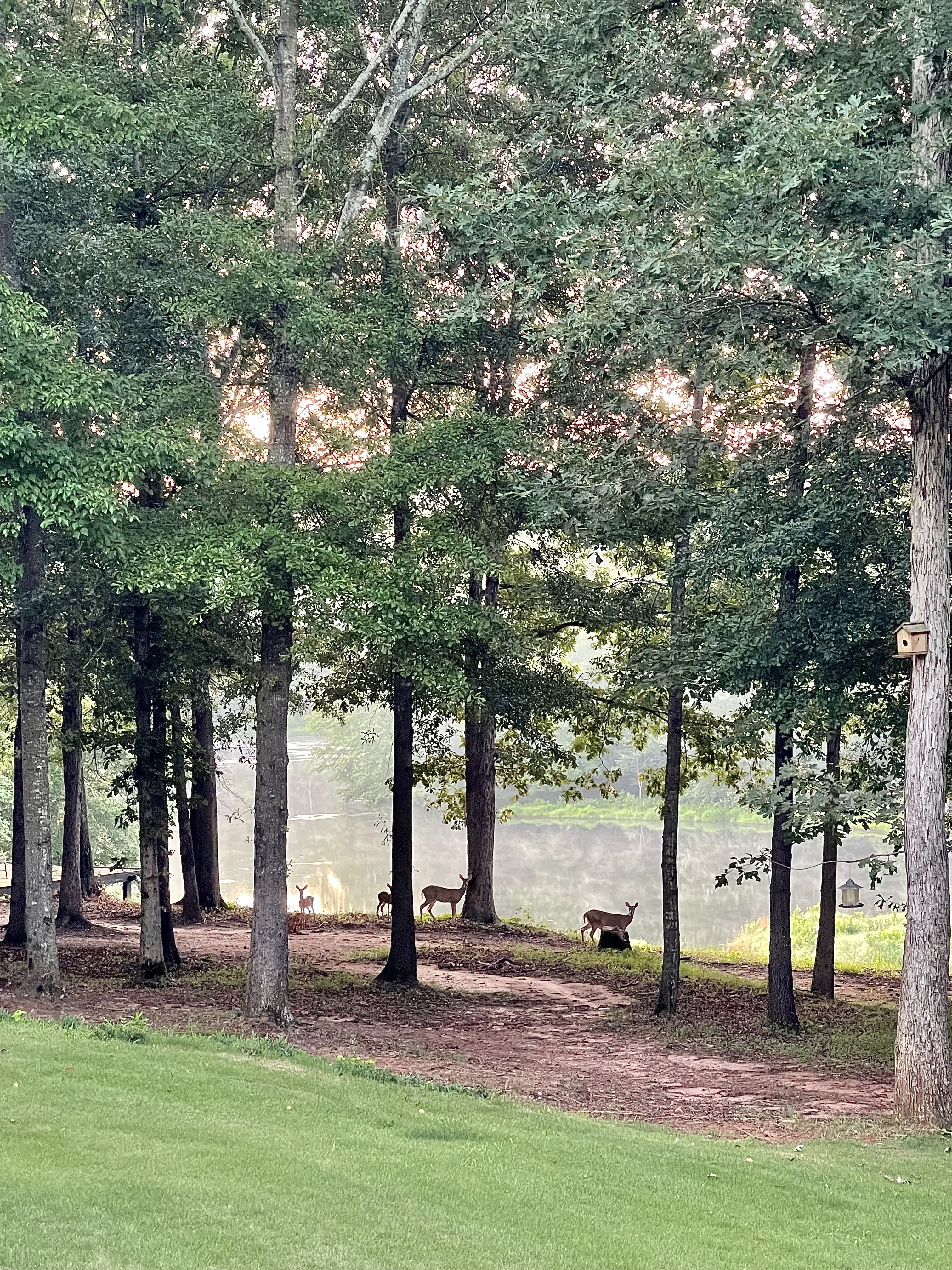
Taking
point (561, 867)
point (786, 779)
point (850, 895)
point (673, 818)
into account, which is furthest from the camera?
point (561, 867)

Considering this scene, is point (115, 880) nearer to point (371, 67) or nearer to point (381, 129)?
point (381, 129)

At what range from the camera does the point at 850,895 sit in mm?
21969

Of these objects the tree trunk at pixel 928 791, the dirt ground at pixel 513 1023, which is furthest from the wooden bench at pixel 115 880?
the tree trunk at pixel 928 791

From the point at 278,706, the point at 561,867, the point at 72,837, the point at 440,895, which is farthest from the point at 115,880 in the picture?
the point at 561,867

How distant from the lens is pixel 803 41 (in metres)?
11.7

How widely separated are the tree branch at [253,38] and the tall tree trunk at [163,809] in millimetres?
7566

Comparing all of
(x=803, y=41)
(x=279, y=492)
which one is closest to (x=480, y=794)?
(x=279, y=492)

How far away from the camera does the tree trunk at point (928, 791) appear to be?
1069 centimetres

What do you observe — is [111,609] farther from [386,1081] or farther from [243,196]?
[386,1081]

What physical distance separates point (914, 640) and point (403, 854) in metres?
8.37

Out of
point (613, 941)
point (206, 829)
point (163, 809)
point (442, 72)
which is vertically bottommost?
point (613, 941)

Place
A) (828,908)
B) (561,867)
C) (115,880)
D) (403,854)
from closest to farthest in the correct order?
(403,854), (828,908), (115,880), (561,867)

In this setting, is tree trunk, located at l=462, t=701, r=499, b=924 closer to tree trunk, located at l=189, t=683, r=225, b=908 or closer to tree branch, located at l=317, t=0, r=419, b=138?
tree trunk, located at l=189, t=683, r=225, b=908

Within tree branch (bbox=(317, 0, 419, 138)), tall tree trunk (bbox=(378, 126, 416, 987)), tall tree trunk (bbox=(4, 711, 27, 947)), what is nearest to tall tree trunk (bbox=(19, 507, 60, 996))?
tall tree trunk (bbox=(4, 711, 27, 947))
